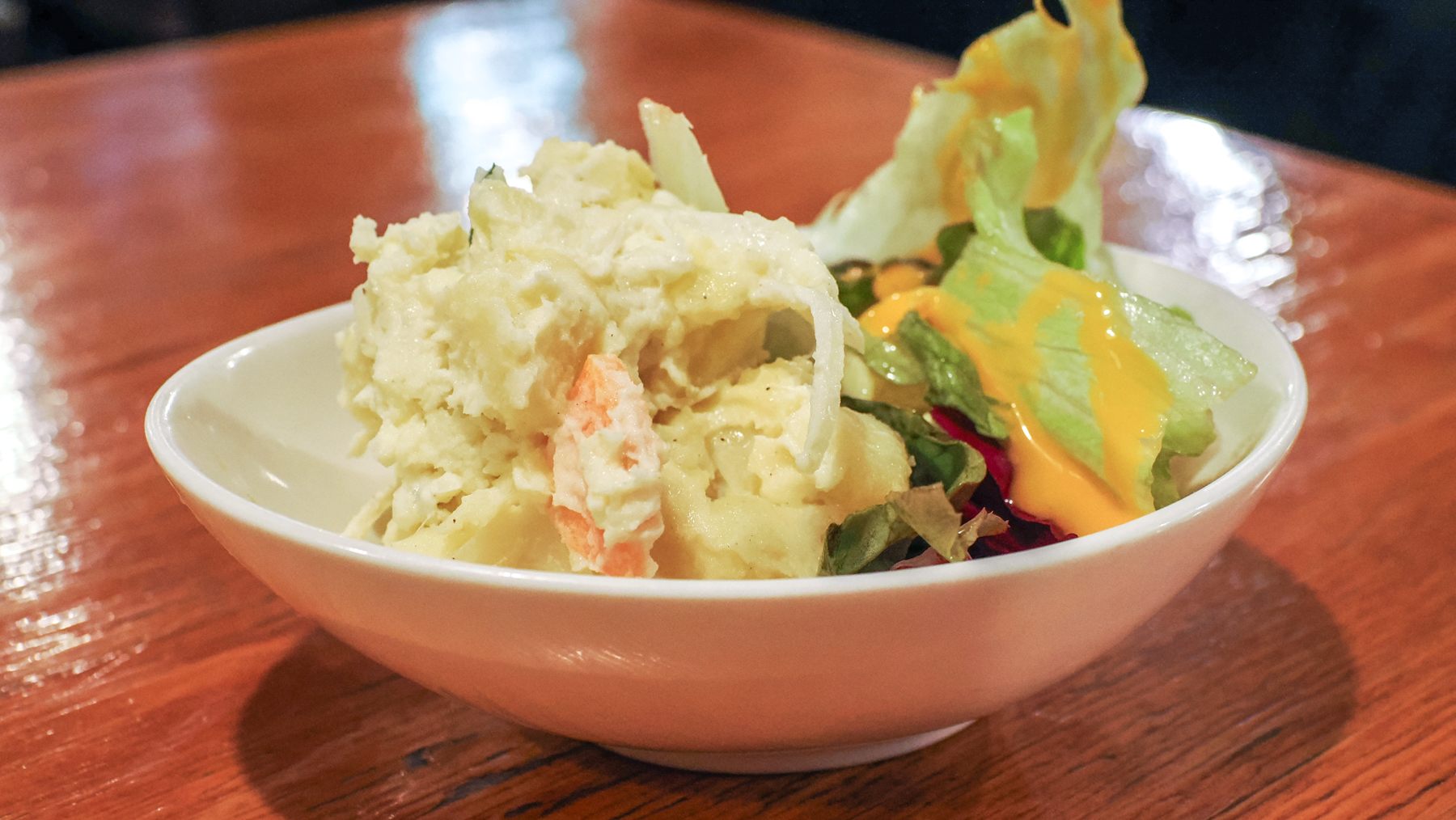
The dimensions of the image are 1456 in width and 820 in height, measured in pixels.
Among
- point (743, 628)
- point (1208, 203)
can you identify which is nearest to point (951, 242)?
point (743, 628)

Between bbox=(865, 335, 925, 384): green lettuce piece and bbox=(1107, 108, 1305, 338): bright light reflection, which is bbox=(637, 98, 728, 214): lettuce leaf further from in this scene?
bbox=(1107, 108, 1305, 338): bright light reflection

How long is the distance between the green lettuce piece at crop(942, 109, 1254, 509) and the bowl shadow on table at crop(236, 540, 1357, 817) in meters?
0.17

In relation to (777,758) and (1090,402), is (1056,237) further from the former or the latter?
(777,758)

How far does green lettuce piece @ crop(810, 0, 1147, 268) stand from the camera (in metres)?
1.25

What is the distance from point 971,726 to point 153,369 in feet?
3.65

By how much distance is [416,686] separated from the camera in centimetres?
99

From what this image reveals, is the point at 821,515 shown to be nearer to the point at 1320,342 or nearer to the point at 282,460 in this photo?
the point at 282,460

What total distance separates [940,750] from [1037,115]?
0.68 metres

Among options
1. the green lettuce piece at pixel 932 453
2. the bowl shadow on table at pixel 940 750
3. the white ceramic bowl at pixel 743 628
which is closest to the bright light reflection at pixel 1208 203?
the bowl shadow on table at pixel 940 750

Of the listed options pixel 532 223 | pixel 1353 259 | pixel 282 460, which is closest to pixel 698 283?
pixel 532 223

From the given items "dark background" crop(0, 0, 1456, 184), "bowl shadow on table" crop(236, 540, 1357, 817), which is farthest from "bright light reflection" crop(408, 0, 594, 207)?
"dark background" crop(0, 0, 1456, 184)

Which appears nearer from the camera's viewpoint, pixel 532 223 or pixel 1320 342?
pixel 532 223

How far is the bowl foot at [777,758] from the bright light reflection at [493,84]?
1.32m

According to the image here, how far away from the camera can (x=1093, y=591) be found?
2.44ft
